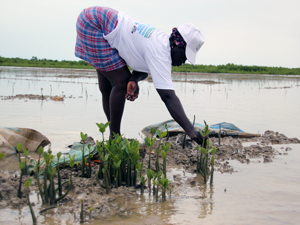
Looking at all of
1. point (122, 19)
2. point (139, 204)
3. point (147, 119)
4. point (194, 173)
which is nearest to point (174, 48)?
point (122, 19)

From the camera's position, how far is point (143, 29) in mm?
2520

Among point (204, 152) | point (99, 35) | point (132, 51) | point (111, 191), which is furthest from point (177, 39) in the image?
point (111, 191)

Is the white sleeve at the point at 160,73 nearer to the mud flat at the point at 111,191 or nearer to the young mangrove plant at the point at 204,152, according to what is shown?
the young mangrove plant at the point at 204,152

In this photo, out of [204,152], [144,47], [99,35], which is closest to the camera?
[204,152]

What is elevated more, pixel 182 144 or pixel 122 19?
pixel 122 19

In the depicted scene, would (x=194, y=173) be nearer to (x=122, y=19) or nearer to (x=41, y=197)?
(x=41, y=197)

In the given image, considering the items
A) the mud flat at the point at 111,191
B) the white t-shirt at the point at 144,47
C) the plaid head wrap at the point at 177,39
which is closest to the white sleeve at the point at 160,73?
the white t-shirt at the point at 144,47

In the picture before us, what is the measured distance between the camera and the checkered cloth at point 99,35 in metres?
2.67

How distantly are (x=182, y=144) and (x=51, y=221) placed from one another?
1.94 m

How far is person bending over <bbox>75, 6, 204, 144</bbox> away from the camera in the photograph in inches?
92.2

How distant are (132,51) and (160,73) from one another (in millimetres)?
393

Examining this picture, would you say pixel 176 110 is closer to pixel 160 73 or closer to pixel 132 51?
pixel 160 73

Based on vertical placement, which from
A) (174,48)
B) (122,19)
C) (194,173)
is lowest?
(194,173)

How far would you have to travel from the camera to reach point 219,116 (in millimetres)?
5488
